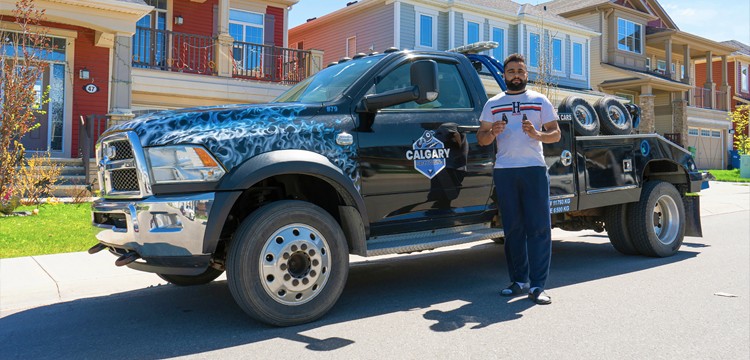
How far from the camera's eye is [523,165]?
5.04 meters

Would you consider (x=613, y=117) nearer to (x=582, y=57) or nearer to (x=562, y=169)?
(x=562, y=169)

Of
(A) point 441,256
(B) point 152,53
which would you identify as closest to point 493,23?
(B) point 152,53

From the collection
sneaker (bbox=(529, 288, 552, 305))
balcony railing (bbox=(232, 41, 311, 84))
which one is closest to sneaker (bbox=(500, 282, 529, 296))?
sneaker (bbox=(529, 288, 552, 305))

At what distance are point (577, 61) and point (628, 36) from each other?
5.20 m

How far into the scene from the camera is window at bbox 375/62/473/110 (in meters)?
5.11

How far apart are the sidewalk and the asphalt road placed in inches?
10.1

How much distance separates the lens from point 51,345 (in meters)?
4.01

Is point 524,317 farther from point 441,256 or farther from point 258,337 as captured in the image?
point 441,256

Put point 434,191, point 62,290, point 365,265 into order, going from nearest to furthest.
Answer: point 434,191 → point 62,290 → point 365,265

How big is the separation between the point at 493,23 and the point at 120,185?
23.5 meters

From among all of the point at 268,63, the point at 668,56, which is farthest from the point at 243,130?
the point at 668,56

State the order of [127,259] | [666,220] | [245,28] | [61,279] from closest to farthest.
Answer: [127,259] → [61,279] → [666,220] → [245,28]

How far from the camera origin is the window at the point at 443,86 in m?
5.11

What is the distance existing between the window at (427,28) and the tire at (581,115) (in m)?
17.7
